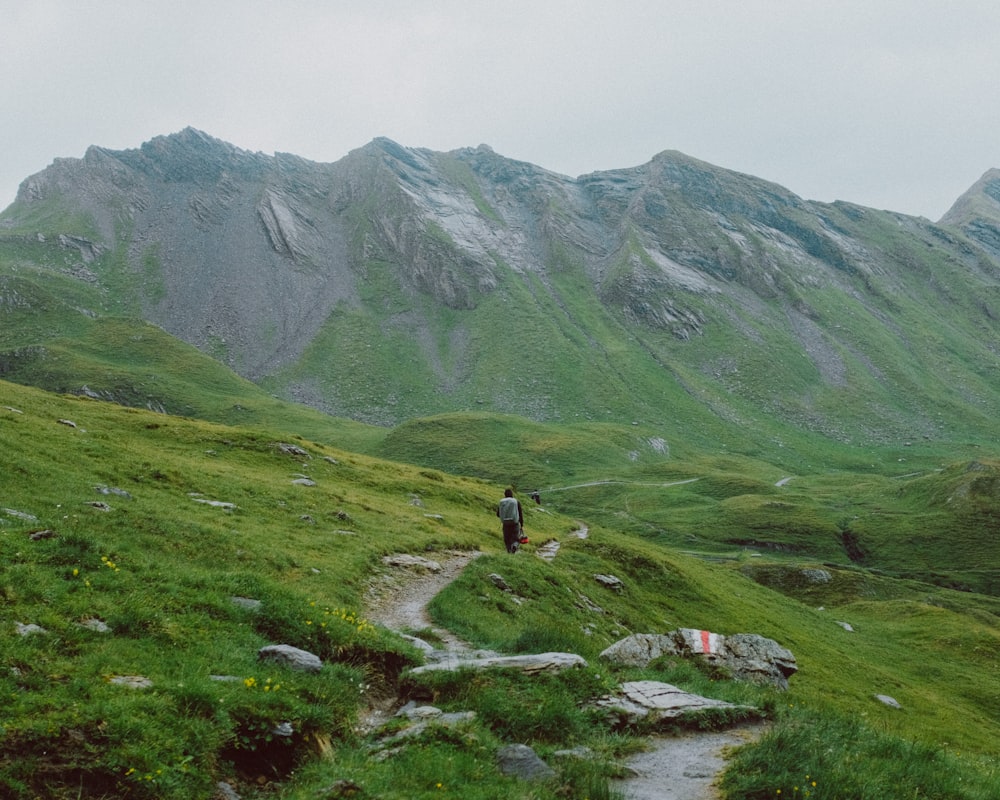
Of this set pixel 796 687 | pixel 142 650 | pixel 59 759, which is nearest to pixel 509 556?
pixel 796 687

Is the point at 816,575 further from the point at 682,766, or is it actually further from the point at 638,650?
the point at 682,766

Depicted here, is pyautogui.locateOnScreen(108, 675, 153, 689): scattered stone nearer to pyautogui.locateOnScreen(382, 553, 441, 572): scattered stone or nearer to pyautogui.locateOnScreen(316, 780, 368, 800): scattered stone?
pyautogui.locateOnScreen(316, 780, 368, 800): scattered stone

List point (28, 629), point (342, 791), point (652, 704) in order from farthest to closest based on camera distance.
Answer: point (652, 704), point (28, 629), point (342, 791)

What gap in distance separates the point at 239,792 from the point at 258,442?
47142mm

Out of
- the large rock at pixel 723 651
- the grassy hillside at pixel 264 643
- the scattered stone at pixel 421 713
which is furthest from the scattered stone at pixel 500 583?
the scattered stone at pixel 421 713

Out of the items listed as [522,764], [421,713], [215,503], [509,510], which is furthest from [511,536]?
[522,764]

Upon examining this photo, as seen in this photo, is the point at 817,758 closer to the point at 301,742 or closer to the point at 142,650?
the point at 301,742

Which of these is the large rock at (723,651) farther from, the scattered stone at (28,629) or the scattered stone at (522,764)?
the scattered stone at (28,629)

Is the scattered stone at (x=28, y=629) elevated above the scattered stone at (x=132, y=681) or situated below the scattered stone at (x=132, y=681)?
above

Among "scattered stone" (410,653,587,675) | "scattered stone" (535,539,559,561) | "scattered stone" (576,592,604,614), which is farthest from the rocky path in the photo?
"scattered stone" (535,539,559,561)

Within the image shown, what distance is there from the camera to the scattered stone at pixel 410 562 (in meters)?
30.0

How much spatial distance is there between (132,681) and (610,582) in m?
31.2

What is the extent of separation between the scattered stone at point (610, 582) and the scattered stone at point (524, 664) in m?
23.8

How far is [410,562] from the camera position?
3077cm
